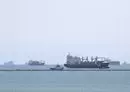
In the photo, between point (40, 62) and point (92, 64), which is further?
point (40, 62)

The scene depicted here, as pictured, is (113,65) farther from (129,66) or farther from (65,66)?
(129,66)

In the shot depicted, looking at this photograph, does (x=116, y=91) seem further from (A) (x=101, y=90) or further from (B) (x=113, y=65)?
(B) (x=113, y=65)

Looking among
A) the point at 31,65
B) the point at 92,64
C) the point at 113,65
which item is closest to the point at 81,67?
the point at 92,64

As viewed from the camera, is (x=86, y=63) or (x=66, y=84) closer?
(x=66, y=84)

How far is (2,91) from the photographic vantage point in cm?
5253

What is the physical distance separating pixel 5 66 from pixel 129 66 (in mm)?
33676

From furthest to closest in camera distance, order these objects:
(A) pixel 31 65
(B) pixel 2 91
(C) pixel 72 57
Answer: (A) pixel 31 65 < (C) pixel 72 57 < (B) pixel 2 91

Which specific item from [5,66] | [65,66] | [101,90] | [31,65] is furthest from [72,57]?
[101,90]

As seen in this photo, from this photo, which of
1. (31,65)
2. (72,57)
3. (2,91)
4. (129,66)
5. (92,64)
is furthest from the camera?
(129,66)

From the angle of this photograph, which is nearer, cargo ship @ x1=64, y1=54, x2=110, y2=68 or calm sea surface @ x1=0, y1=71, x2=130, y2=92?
calm sea surface @ x1=0, y1=71, x2=130, y2=92

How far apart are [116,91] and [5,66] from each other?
9818 centimetres

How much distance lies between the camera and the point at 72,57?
127938 mm

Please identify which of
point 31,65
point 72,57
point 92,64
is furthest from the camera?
point 31,65

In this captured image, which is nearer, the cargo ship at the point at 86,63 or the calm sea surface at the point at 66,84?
the calm sea surface at the point at 66,84
